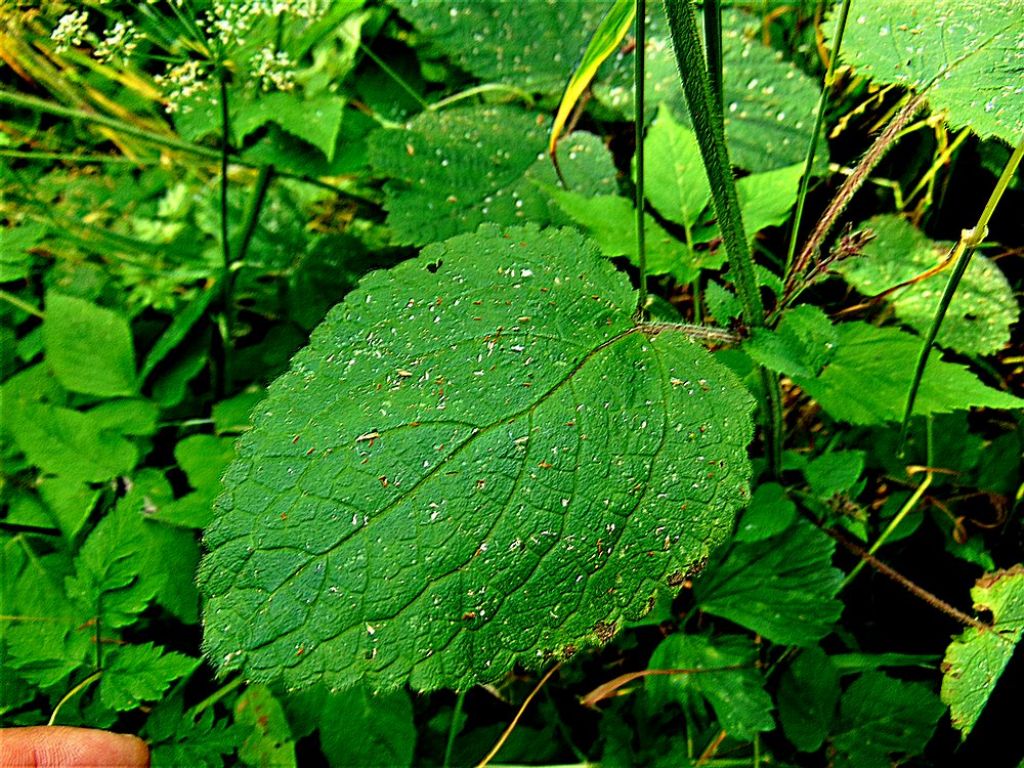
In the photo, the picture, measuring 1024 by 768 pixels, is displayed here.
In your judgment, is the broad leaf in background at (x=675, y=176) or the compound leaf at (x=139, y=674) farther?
the broad leaf in background at (x=675, y=176)

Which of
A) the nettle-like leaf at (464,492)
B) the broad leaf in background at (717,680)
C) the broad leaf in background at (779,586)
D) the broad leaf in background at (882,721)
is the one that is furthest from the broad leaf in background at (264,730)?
the broad leaf in background at (882,721)

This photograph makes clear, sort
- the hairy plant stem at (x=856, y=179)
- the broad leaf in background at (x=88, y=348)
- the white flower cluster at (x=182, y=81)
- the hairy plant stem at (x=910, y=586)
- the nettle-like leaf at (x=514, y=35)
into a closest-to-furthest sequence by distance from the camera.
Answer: the hairy plant stem at (x=856, y=179) < the hairy plant stem at (x=910, y=586) < the white flower cluster at (x=182, y=81) < the broad leaf in background at (x=88, y=348) < the nettle-like leaf at (x=514, y=35)

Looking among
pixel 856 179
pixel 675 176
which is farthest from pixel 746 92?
pixel 856 179

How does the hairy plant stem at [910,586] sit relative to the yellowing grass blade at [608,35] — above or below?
below

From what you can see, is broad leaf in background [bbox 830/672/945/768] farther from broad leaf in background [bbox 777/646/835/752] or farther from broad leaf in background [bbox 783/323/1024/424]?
broad leaf in background [bbox 783/323/1024/424]

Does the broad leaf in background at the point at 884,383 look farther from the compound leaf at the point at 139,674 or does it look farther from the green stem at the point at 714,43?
the compound leaf at the point at 139,674

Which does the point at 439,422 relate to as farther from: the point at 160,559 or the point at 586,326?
the point at 160,559

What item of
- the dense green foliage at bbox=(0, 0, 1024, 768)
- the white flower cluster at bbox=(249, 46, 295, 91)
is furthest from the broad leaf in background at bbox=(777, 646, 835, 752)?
the white flower cluster at bbox=(249, 46, 295, 91)

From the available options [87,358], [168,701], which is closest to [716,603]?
[168,701]
